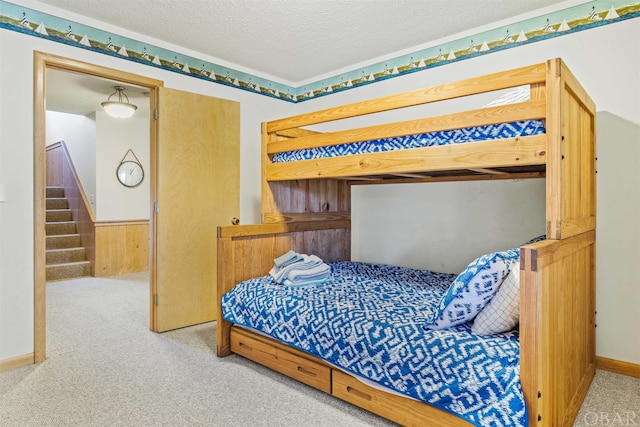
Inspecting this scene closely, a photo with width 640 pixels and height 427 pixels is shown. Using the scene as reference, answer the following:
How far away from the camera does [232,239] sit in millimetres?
2551

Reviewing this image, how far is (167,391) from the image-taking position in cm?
207

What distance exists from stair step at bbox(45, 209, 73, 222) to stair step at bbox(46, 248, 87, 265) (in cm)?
84

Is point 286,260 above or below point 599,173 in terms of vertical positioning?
below

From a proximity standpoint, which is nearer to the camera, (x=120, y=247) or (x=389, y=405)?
(x=389, y=405)

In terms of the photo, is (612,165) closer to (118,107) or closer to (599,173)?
(599,173)

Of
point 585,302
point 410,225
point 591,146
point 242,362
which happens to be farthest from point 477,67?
point 242,362

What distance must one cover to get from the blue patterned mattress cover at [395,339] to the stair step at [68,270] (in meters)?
3.91

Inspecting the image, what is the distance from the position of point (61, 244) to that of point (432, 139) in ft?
19.0

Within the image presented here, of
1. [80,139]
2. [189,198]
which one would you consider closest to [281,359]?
[189,198]

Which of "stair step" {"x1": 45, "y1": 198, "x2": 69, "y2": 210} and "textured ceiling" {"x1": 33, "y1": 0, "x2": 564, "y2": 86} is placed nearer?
"textured ceiling" {"x1": 33, "y1": 0, "x2": 564, "y2": 86}

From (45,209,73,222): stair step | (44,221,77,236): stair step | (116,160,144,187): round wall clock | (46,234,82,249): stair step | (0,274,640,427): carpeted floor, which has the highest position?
(116,160,144,187): round wall clock

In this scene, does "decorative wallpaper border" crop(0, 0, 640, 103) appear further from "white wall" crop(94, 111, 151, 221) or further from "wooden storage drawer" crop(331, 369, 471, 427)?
"white wall" crop(94, 111, 151, 221)

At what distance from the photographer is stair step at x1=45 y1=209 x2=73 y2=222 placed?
608cm

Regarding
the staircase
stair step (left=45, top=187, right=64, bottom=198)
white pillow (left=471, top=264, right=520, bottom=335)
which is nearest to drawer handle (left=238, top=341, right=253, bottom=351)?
white pillow (left=471, top=264, right=520, bottom=335)
